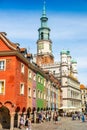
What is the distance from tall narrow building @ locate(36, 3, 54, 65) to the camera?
367 feet

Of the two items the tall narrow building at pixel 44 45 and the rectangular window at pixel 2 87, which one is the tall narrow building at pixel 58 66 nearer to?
the tall narrow building at pixel 44 45

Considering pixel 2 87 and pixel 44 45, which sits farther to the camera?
pixel 44 45

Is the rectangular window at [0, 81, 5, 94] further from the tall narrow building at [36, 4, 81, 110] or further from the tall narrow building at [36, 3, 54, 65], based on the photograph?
the tall narrow building at [36, 3, 54, 65]

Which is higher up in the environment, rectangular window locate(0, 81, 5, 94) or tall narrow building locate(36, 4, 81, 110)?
tall narrow building locate(36, 4, 81, 110)

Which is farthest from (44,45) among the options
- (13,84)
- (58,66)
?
(13,84)

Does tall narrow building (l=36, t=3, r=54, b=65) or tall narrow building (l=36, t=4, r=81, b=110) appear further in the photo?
tall narrow building (l=36, t=3, r=54, b=65)

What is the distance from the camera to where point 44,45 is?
113m

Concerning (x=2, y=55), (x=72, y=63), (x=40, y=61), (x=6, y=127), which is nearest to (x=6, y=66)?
(x=2, y=55)

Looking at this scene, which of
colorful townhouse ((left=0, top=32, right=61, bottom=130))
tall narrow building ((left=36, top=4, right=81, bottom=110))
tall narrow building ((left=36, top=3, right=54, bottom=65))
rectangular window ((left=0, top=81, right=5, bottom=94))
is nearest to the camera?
colorful townhouse ((left=0, top=32, right=61, bottom=130))

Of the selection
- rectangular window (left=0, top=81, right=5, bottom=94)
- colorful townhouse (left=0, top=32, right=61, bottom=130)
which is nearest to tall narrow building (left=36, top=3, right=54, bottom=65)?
colorful townhouse (left=0, top=32, right=61, bottom=130)

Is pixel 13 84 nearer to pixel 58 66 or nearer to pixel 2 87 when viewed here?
pixel 2 87

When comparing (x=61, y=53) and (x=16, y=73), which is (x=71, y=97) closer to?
(x=61, y=53)

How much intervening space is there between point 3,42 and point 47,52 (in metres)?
73.5

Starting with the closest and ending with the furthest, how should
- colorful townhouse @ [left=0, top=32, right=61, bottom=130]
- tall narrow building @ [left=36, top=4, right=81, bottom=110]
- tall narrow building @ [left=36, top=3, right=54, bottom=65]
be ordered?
colorful townhouse @ [left=0, top=32, right=61, bottom=130], tall narrow building @ [left=36, top=4, right=81, bottom=110], tall narrow building @ [left=36, top=3, right=54, bottom=65]
